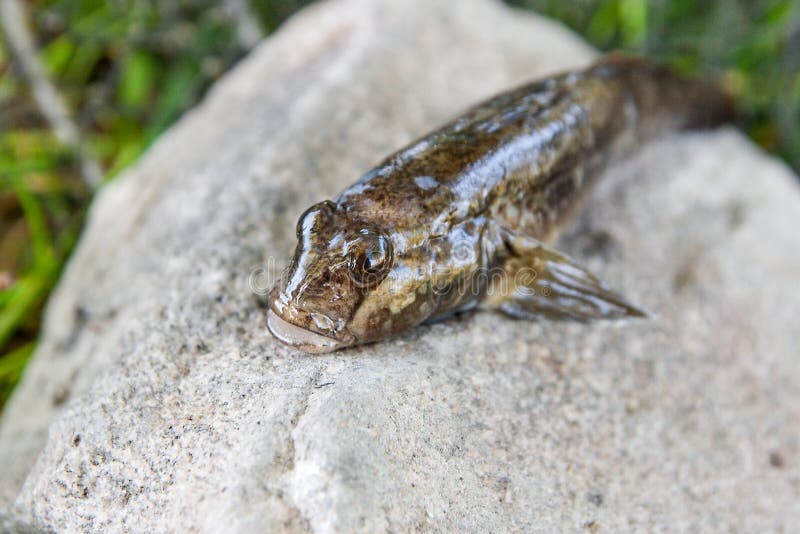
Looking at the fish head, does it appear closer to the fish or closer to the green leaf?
the fish

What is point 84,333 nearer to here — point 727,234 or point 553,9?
point 727,234

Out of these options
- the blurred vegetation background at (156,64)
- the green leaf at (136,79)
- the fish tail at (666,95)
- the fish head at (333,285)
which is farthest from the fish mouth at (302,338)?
the green leaf at (136,79)

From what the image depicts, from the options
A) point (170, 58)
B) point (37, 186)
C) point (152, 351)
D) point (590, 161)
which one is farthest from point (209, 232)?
point (170, 58)

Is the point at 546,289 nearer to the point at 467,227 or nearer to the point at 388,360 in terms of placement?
the point at 467,227

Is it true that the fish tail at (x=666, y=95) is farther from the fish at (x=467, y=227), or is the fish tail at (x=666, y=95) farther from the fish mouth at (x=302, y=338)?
the fish mouth at (x=302, y=338)

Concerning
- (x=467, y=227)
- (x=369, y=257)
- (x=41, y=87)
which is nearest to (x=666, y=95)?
(x=467, y=227)

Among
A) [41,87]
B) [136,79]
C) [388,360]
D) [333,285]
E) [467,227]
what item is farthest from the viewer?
[136,79]
